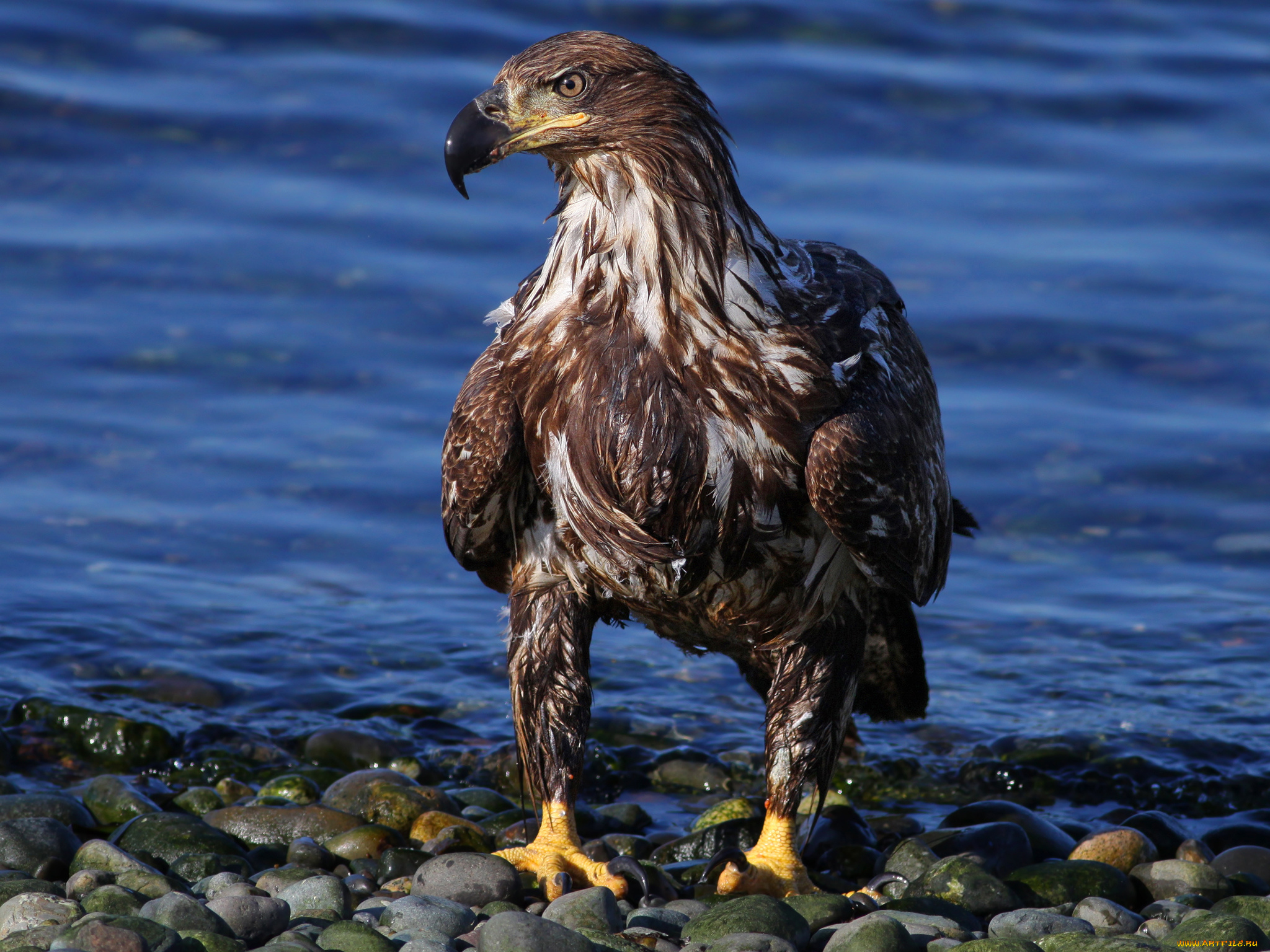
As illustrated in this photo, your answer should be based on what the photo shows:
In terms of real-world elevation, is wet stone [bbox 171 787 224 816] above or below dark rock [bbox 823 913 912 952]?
below

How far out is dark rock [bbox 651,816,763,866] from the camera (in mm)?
5484

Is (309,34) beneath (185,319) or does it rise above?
above


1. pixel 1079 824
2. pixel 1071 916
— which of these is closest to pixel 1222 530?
pixel 1079 824

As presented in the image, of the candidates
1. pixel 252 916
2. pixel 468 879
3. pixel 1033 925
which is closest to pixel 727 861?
pixel 468 879

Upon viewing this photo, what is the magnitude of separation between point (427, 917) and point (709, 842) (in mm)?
1358

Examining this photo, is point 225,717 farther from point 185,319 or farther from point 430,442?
point 185,319

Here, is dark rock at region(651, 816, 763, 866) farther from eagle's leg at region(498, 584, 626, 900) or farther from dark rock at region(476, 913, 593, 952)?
dark rock at region(476, 913, 593, 952)

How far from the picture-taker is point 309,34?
13.3 m

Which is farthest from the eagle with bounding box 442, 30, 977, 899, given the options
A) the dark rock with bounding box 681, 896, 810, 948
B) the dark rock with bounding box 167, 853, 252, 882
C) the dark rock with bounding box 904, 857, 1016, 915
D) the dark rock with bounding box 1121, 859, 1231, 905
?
the dark rock with bounding box 1121, 859, 1231, 905

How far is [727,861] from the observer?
Result: 16.8 feet

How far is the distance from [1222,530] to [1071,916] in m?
4.25

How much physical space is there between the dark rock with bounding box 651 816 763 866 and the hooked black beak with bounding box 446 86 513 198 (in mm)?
2427

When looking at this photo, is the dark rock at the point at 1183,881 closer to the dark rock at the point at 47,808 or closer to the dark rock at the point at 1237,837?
the dark rock at the point at 1237,837

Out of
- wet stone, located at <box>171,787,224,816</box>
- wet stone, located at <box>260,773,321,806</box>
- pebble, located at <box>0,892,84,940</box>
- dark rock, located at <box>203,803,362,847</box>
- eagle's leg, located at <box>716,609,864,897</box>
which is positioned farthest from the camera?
wet stone, located at <box>260,773,321,806</box>
